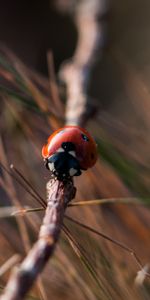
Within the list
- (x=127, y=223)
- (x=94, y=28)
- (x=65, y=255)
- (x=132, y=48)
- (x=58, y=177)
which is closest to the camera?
(x=58, y=177)

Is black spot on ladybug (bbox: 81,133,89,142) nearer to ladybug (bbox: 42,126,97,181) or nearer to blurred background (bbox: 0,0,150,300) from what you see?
ladybug (bbox: 42,126,97,181)

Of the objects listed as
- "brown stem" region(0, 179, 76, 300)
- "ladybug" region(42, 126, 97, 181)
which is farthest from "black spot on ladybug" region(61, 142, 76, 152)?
"brown stem" region(0, 179, 76, 300)

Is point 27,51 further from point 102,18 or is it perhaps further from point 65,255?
point 65,255

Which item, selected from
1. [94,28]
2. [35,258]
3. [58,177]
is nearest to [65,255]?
[58,177]

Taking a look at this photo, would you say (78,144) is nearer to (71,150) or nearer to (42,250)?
(71,150)

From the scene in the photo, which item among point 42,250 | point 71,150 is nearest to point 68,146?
point 71,150

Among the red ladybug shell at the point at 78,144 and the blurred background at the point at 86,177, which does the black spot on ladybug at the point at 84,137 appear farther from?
the blurred background at the point at 86,177

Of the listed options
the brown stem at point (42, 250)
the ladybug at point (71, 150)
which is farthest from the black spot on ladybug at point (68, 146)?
the brown stem at point (42, 250)
